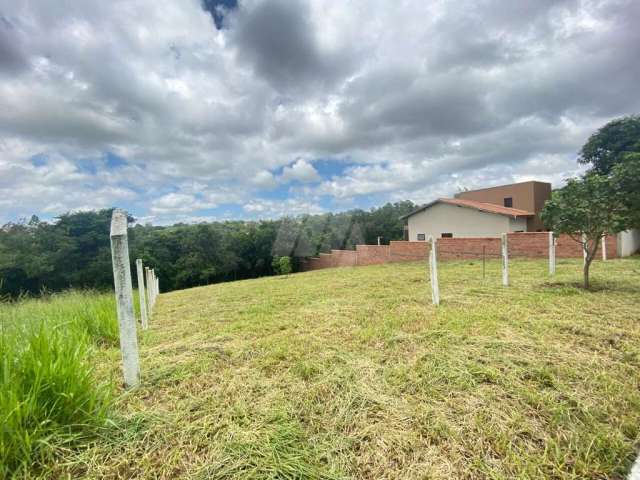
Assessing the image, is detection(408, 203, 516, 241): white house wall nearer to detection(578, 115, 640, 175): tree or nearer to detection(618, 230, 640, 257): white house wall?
detection(618, 230, 640, 257): white house wall

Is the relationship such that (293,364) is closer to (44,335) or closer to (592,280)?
(44,335)

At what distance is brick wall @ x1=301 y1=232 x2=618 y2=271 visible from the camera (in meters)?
10.3

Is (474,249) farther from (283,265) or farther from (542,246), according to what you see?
(283,265)

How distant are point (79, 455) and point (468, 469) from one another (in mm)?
1874

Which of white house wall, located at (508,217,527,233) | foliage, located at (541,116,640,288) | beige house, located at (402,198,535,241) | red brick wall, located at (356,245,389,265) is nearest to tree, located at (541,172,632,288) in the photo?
foliage, located at (541,116,640,288)

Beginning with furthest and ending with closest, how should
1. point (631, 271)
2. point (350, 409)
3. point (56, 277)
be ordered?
1. point (56, 277)
2. point (631, 271)
3. point (350, 409)

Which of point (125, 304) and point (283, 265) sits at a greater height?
→ point (125, 304)

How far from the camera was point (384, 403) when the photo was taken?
1.84m

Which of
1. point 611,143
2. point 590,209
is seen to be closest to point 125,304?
point 590,209

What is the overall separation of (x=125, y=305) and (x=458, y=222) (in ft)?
A: 62.2

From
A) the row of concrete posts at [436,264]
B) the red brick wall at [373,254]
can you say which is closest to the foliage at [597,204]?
the row of concrete posts at [436,264]

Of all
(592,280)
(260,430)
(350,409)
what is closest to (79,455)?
(260,430)

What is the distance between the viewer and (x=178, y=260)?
29.3m

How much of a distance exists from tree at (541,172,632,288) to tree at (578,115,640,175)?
19.6 m
